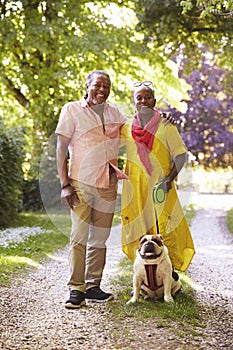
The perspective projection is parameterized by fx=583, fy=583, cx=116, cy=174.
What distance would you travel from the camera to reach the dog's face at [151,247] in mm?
5500

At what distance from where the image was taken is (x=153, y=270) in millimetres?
5621

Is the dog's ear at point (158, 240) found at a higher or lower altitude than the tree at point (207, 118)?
lower

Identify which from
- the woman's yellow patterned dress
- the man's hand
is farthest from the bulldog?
the man's hand

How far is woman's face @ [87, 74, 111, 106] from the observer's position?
5715 mm

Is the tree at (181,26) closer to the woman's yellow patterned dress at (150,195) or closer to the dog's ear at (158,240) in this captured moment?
the woman's yellow patterned dress at (150,195)

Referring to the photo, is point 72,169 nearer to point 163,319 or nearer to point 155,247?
point 155,247

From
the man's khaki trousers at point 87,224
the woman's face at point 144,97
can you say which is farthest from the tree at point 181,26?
the man's khaki trousers at point 87,224

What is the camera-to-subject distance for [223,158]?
3206 centimetres

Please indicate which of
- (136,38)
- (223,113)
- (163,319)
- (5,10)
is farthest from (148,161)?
(223,113)

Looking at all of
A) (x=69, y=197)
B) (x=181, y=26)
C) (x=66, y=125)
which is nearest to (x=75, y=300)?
(x=69, y=197)

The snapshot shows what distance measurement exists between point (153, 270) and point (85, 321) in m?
0.84

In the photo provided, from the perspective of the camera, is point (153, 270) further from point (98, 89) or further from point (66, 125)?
point (98, 89)

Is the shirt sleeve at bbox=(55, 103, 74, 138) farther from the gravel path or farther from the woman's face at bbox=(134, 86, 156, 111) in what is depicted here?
the gravel path

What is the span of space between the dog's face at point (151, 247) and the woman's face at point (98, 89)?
1.42 meters
